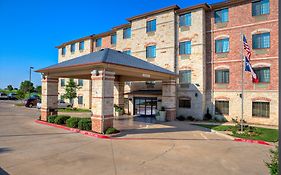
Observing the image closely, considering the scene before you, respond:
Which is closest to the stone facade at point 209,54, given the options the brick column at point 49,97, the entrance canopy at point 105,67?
the entrance canopy at point 105,67

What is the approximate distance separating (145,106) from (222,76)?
10.5 m

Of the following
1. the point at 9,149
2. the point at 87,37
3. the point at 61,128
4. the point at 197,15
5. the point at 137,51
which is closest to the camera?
the point at 9,149

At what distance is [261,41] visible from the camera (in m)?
20.0

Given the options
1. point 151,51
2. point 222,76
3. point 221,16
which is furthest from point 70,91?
point 221,16

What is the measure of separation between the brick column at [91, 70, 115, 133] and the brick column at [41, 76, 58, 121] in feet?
24.7

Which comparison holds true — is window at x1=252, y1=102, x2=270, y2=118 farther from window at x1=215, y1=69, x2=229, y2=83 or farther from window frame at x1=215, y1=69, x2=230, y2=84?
window at x1=215, y1=69, x2=229, y2=83

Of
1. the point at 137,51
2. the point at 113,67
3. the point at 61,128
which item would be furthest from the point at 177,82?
the point at 61,128

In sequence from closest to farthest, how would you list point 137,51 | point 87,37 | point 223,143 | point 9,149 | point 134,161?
1. point 134,161
2. point 9,149
3. point 223,143
4. point 137,51
5. point 87,37

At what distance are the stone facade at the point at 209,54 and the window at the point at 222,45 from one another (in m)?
0.45

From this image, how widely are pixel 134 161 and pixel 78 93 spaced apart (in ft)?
100

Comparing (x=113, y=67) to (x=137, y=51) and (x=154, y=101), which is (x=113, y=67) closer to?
(x=154, y=101)

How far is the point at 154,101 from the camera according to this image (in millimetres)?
25391

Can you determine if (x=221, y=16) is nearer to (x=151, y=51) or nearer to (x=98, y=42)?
(x=151, y=51)

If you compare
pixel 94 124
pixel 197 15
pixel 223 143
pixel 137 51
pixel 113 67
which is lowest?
pixel 223 143
